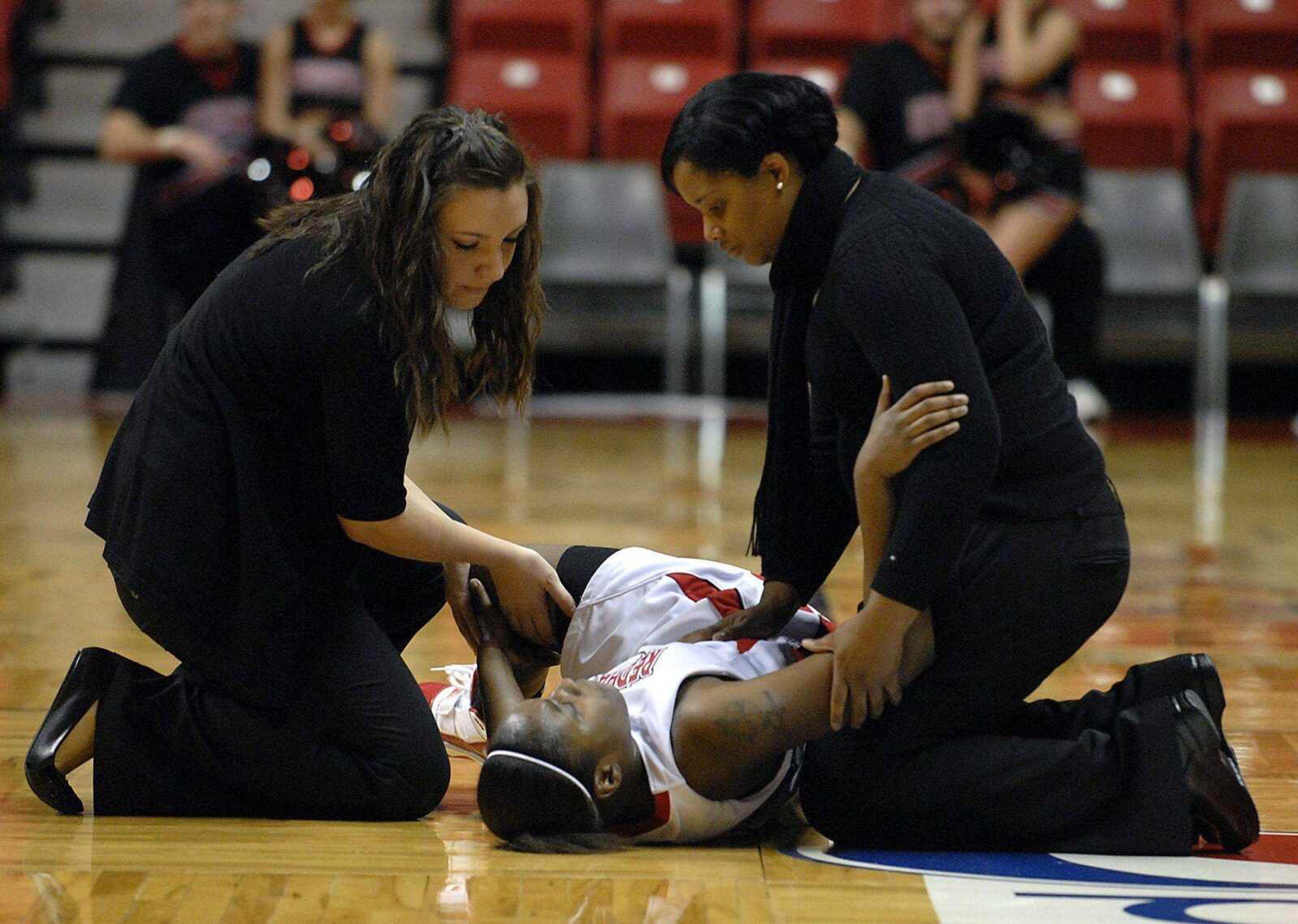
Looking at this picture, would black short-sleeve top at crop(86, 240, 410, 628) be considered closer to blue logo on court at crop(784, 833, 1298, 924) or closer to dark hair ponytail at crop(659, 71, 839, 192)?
dark hair ponytail at crop(659, 71, 839, 192)

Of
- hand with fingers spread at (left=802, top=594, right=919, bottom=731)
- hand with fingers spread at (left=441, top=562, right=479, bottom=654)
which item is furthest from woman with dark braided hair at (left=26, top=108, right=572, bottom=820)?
hand with fingers spread at (left=802, top=594, right=919, bottom=731)

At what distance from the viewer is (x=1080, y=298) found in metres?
5.88

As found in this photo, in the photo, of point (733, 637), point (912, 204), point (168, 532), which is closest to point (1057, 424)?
point (912, 204)

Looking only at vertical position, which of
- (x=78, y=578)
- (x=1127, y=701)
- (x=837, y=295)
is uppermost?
(x=837, y=295)

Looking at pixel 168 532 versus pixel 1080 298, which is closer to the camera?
pixel 168 532

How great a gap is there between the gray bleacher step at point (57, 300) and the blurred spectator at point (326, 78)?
1.48m

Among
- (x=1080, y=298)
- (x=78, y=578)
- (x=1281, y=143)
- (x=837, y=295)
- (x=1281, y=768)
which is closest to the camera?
(x=837, y=295)

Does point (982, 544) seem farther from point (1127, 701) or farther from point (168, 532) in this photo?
point (168, 532)

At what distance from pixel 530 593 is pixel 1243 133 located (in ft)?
17.6

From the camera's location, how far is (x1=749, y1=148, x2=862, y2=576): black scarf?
1840 mm

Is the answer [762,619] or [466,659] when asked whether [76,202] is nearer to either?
[466,659]

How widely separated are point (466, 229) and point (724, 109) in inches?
12.3

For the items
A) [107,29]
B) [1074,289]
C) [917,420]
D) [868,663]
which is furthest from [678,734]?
[107,29]

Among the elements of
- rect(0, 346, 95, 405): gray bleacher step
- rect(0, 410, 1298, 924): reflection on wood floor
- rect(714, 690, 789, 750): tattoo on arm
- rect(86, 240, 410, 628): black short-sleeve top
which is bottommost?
rect(0, 346, 95, 405): gray bleacher step
